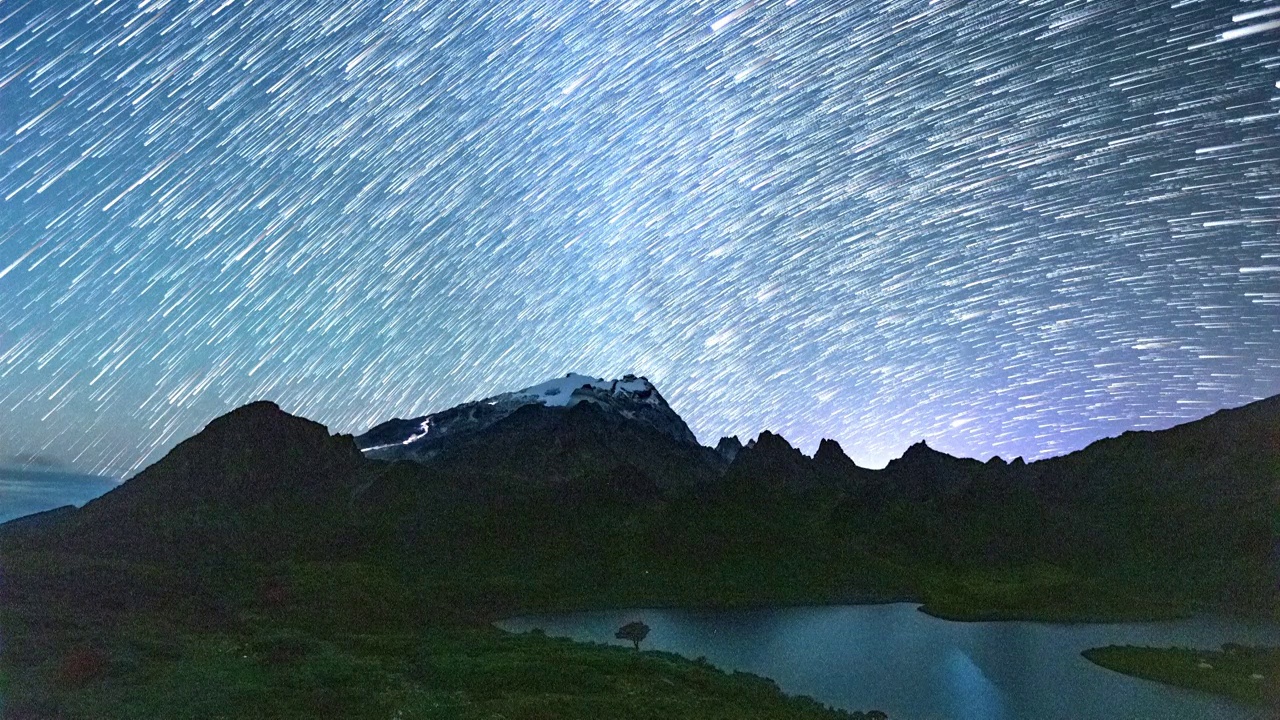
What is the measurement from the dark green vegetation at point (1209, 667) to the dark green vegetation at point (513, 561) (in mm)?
29377

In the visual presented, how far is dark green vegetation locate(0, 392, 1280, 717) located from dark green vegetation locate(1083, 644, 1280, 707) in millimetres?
29377

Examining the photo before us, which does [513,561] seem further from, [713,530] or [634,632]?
[634,632]

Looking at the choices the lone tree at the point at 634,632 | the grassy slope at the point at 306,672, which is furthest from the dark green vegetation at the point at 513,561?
the lone tree at the point at 634,632

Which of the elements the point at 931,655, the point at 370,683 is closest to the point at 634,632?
the point at 931,655

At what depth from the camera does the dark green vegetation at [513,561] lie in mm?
38781

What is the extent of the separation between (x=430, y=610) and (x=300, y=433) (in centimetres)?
9498

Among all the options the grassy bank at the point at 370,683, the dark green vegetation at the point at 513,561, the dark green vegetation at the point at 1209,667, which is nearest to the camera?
the grassy bank at the point at 370,683

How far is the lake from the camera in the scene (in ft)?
152

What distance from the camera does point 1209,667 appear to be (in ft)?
183

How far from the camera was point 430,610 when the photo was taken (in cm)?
8025

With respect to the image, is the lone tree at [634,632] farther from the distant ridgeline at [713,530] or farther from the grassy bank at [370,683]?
the distant ridgeline at [713,530]

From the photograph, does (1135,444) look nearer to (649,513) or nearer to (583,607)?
(649,513)

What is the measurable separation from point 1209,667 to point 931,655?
18898 mm

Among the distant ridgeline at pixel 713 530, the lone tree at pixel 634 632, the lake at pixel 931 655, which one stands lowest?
the lake at pixel 931 655
